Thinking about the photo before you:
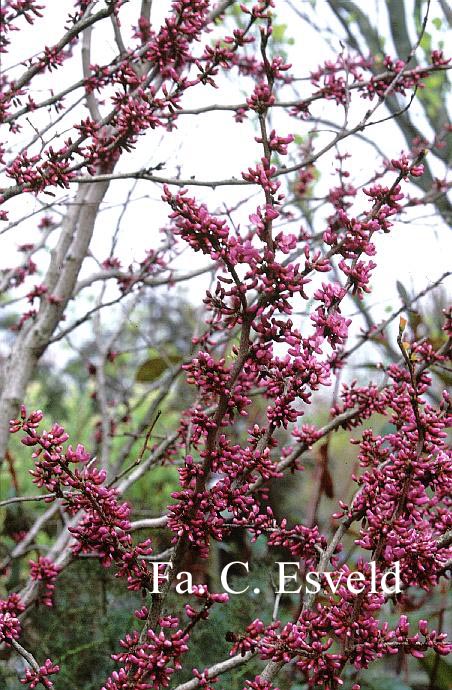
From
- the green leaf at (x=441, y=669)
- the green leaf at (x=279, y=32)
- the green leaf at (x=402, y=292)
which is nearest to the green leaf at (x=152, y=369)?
the green leaf at (x=402, y=292)

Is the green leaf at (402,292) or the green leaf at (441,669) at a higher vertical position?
the green leaf at (402,292)

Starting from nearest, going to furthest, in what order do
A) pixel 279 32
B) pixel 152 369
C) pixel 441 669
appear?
pixel 441 669 < pixel 152 369 < pixel 279 32

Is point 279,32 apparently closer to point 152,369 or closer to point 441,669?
point 152,369

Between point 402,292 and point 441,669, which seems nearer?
point 402,292

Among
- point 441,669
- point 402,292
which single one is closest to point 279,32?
point 402,292

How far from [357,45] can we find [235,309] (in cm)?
338

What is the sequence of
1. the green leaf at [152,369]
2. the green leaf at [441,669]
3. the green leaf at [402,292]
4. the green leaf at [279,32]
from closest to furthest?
the green leaf at [402,292] → the green leaf at [441,669] → the green leaf at [152,369] → the green leaf at [279,32]

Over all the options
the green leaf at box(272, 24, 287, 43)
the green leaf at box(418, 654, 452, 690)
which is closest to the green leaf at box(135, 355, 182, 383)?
the green leaf at box(418, 654, 452, 690)

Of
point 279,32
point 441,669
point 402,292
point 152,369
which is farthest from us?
point 279,32

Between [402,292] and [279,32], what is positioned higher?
[279,32]

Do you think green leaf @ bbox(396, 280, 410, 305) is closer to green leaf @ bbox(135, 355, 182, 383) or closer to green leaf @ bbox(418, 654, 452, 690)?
green leaf @ bbox(135, 355, 182, 383)

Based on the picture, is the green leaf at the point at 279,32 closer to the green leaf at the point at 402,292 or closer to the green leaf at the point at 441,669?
the green leaf at the point at 402,292

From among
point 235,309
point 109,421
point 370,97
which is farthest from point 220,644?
point 370,97

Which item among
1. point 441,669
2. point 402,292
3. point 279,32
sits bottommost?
point 441,669
